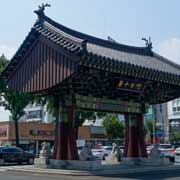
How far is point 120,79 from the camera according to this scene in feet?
81.3

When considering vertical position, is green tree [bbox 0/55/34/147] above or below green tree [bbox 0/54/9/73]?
below

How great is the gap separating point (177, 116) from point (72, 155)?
71.2 metres

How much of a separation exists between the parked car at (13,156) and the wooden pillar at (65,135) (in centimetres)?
958

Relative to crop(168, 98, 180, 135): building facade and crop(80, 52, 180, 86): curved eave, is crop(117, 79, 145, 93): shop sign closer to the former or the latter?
crop(80, 52, 180, 86): curved eave

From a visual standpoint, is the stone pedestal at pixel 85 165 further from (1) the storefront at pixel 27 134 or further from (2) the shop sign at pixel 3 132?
(2) the shop sign at pixel 3 132

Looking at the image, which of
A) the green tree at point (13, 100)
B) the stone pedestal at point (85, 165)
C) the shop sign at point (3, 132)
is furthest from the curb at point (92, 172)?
the shop sign at point (3, 132)

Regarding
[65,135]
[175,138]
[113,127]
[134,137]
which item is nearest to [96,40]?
[134,137]

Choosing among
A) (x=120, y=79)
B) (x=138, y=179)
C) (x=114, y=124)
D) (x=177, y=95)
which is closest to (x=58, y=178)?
(x=138, y=179)

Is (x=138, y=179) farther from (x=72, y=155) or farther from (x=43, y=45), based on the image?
(x=43, y=45)

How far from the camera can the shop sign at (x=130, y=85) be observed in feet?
82.7

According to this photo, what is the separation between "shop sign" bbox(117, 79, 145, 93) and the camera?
25.2 m

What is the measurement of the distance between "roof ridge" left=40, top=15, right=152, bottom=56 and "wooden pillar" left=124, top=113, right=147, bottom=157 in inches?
187

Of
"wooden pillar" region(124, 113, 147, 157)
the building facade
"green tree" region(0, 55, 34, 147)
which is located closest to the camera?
"wooden pillar" region(124, 113, 147, 157)

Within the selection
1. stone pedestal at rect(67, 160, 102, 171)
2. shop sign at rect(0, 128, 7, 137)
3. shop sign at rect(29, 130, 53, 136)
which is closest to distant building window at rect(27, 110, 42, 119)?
shop sign at rect(29, 130, 53, 136)
